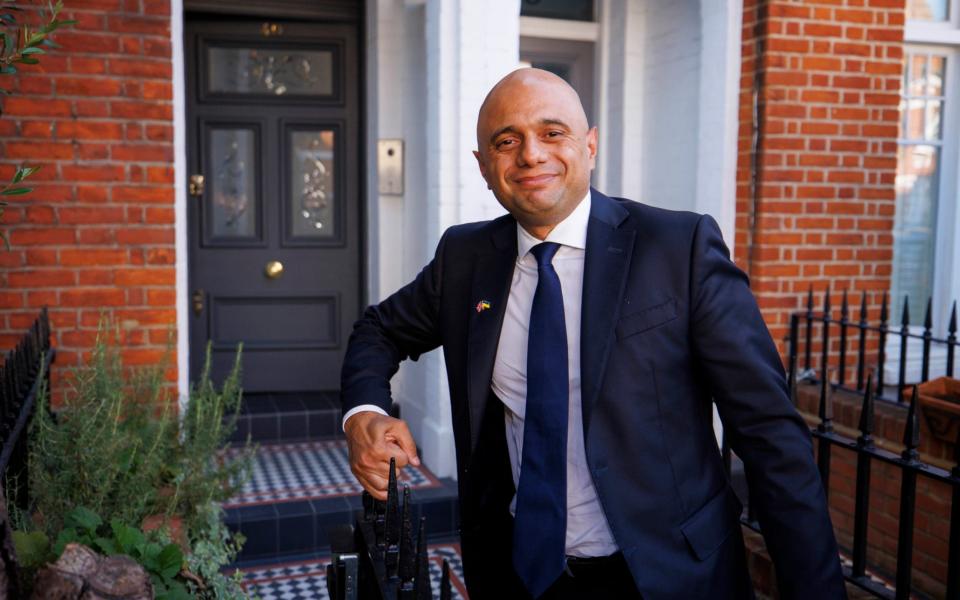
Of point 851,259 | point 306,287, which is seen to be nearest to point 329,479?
point 306,287

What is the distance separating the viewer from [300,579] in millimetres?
4277

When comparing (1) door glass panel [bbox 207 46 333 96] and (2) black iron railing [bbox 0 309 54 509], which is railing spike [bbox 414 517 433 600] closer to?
(2) black iron railing [bbox 0 309 54 509]

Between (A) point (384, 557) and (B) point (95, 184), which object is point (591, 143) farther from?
(B) point (95, 184)

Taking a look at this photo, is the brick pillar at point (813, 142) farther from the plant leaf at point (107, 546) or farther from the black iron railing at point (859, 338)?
the plant leaf at point (107, 546)

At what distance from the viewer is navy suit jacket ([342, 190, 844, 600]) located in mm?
1827

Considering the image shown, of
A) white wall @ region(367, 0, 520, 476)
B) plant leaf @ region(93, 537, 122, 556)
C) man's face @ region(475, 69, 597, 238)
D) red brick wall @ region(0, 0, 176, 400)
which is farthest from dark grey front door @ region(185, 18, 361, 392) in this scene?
man's face @ region(475, 69, 597, 238)

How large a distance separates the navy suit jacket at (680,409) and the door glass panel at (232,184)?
14.3ft

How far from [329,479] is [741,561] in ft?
11.3

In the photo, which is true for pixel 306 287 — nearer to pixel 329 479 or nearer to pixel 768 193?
pixel 329 479

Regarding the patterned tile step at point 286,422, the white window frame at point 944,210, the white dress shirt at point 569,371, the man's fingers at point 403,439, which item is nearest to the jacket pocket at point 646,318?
the white dress shirt at point 569,371

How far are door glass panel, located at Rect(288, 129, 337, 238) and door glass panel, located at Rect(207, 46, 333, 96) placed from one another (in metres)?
0.32

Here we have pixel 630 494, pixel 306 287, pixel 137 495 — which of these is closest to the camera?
pixel 630 494

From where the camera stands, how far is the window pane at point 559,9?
6.00 metres

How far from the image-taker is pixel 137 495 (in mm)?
3217
